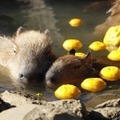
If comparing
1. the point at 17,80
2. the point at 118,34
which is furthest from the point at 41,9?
the point at 17,80

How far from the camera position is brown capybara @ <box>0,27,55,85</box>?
6.53 metres

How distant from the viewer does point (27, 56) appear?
680 centimetres

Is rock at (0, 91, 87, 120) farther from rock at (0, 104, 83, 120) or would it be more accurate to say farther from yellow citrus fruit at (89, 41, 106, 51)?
yellow citrus fruit at (89, 41, 106, 51)

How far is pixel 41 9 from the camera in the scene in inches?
435

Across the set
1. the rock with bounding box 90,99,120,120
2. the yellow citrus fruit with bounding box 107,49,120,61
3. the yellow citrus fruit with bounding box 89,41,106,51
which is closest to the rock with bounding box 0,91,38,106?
the rock with bounding box 90,99,120,120

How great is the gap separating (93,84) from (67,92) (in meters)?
0.50

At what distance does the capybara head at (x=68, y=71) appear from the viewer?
6379 mm

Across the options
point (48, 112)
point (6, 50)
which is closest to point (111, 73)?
point (6, 50)

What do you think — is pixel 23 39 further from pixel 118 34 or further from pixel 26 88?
pixel 118 34

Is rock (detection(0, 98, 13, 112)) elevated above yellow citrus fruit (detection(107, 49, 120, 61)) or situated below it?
below

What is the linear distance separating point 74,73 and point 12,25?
11.6ft

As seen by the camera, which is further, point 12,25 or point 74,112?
point 12,25

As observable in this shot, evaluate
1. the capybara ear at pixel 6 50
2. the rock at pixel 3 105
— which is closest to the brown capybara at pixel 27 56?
the capybara ear at pixel 6 50

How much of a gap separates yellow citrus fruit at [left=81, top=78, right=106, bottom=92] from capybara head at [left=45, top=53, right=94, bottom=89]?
257 millimetres
